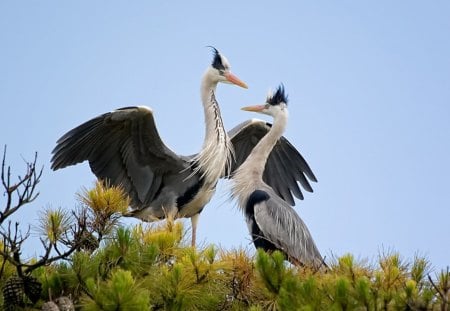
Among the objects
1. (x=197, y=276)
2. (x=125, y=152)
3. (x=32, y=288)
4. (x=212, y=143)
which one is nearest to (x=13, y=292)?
(x=32, y=288)

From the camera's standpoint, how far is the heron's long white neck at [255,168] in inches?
295

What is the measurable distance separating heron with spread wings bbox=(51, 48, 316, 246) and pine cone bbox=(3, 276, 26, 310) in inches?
132

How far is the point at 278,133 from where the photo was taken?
784 centimetres

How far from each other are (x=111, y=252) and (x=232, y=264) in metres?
0.63

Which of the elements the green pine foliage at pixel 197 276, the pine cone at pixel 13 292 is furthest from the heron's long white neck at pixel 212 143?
the pine cone at pixel 13 292

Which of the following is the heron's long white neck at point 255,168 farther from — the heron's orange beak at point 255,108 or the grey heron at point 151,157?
the grey heron at point 151,157

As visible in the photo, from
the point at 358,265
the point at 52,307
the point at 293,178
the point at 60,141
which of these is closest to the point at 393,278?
the point at 358,265

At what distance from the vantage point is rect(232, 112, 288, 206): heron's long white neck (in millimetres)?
7488

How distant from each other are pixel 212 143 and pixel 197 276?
4.13 metres

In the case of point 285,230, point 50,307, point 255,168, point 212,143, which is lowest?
point 50,307

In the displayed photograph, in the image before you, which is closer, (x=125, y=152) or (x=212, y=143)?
(x=125, y=152)

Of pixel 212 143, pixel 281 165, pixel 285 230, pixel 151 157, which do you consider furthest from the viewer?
pixel 281 165

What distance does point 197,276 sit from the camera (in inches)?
176

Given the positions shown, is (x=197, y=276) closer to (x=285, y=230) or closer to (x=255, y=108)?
(x=285, y=230)
